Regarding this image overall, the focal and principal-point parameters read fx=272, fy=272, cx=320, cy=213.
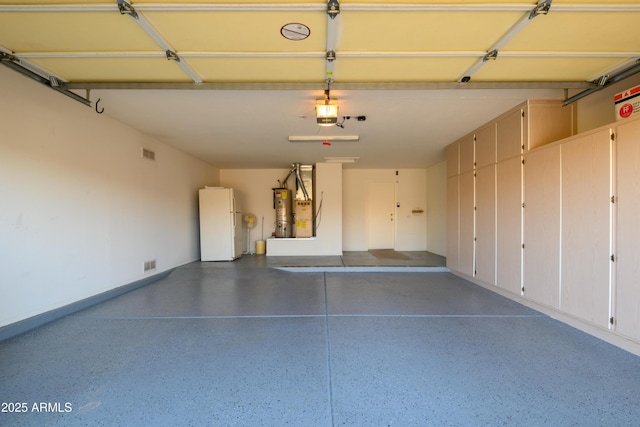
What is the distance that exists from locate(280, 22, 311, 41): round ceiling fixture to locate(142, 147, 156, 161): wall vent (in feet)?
12.3

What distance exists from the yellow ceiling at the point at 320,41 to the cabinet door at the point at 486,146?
1261mm

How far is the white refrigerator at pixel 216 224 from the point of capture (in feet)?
21.1

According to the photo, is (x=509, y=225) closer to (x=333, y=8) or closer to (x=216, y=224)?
(x=333, y=8)

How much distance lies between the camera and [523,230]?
3.40m

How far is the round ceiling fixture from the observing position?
1.92 m

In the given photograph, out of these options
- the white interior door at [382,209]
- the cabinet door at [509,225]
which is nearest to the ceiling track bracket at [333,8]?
the cabinet door at [509,225]

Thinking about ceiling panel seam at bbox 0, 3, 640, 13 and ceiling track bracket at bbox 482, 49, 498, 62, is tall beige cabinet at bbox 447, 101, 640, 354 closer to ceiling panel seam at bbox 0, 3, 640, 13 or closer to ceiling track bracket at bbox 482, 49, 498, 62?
ceiling panel seam at bbox 0, 3, 640, 13

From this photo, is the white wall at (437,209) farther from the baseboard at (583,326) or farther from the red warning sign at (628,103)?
the red warning sign at (628,103)

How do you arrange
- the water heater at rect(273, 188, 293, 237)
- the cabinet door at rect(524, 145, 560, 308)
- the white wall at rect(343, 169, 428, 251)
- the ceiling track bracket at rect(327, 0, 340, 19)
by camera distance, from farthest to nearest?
the white wall at rect(343, 169, 428, 251) → the water heater at rect(273, 188, 293, 237) → the cabinet door at rect(524, 145, 560, 308) → the ceiling track bracket at rect(327, 0, 340, 19)

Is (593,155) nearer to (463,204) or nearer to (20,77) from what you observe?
(463,204)

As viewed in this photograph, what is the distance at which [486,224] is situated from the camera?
414 cm

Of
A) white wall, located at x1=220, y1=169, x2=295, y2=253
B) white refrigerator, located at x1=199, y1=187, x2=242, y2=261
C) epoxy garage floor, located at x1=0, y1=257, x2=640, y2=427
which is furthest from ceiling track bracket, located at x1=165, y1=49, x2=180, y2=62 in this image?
white wall, located at x1=220, y1=169, x2=295, y2=253

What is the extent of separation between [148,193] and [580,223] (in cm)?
589

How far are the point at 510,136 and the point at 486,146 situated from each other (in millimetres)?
522
